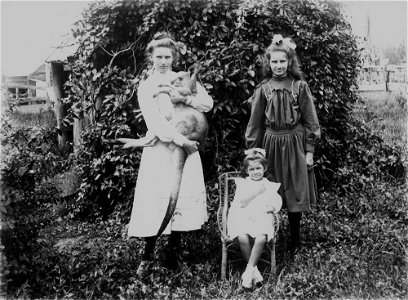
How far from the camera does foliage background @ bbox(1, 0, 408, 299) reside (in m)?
3.56

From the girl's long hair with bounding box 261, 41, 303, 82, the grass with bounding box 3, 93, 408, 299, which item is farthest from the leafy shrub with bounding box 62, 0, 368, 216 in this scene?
the girl's long hair with bounding box 261, 41, 303, 82

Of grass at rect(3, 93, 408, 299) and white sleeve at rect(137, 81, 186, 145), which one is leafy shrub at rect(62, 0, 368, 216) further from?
white sleeve at rect(137, 81, 186, 145)

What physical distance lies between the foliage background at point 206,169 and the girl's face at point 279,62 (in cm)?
115

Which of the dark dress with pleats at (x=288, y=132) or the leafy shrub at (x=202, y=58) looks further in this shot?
the leafy shrub at (x=202, y=58)

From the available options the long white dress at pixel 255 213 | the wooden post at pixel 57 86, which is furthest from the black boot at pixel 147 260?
the wooden post at pixel 57 86

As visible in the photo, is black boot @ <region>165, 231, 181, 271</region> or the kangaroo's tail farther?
black boot @ <region>165, 231, 181, 271</region>

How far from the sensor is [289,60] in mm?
3865

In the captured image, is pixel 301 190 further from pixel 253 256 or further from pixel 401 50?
pixel 401 50

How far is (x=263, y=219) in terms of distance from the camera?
363 centimetres

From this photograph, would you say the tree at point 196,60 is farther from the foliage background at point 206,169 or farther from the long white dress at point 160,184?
the long white dress at point 160,184

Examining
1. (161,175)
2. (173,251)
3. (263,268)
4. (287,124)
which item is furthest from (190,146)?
(263,268)

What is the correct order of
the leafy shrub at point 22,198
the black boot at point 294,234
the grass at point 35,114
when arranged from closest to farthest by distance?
the leafy shrub at point 22,198 < the black boot at point 294,234 < the grass at point 35,114

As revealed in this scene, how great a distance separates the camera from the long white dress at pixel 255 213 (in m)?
3.62

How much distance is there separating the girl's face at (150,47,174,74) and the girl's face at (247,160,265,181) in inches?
39.7
